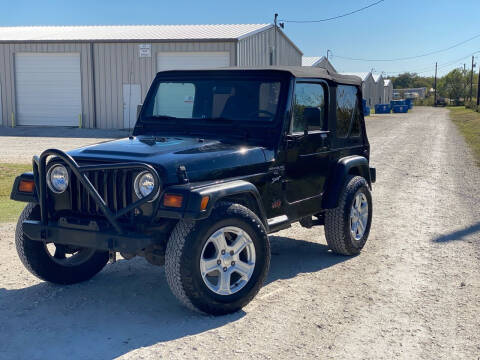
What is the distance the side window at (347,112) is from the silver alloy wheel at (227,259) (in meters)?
2.18

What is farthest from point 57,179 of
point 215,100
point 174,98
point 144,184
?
point 174,98

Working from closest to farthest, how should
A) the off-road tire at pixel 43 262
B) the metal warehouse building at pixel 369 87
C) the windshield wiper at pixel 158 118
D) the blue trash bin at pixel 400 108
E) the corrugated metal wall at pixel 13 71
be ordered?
the off-road tire at pixel 43 262, the windshield wiper at pixel 158 118, the corrugated metal wall at pixel 13 71, the blue trash bin at pixel 400 108, the metal warehouse building at pixel 369 87

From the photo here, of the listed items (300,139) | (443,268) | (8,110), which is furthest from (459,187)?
(8,110)

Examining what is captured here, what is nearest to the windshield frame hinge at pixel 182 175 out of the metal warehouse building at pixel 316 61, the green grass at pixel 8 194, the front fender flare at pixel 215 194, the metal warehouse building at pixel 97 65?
the front fender flare at pixel 215 194

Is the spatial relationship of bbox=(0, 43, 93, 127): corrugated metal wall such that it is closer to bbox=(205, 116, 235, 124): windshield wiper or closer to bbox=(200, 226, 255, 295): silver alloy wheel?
bbox=(205, 116, 235, 124): windshield wiper

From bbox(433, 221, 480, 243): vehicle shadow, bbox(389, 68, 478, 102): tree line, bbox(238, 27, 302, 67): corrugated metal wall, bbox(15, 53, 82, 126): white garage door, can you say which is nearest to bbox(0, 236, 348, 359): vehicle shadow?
bbox(433, 221, 480, 243): vehicle shadow

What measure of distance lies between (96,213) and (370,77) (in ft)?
237

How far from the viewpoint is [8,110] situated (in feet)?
96.1

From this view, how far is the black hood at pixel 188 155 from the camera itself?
4.47m

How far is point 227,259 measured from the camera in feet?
15.0

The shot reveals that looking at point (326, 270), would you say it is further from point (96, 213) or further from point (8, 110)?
point (8, 110)

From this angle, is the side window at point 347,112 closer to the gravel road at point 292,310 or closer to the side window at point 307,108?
the side window at point 307,108

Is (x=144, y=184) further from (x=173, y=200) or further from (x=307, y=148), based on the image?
(x=307, y=148)

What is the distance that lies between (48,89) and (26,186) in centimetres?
2552
